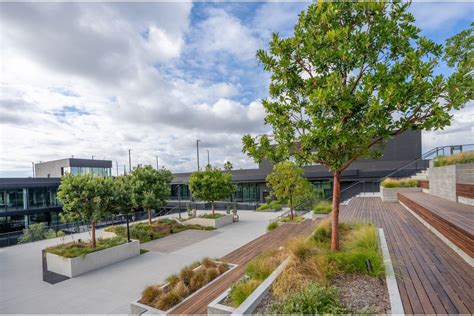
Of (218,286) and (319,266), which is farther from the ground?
(319,266)

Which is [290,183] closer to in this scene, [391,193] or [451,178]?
[391,193]

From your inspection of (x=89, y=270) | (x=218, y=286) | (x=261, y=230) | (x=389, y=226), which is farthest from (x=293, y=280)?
(x=261, y=230)

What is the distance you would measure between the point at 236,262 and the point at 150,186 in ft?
32.9

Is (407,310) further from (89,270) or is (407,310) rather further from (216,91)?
(216,91)

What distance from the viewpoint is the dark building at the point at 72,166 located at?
109 feet

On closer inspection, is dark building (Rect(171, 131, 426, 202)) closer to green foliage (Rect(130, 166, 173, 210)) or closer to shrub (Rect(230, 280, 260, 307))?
green foliage (Rect(130, 166, 173, 210))

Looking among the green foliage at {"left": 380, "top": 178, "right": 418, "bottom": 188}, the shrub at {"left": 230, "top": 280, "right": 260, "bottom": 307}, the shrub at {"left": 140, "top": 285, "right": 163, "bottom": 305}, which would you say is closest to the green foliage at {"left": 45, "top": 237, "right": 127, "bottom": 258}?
the shrub at {"left": 140, "top": 285, "right": 163, "bottom": 305}

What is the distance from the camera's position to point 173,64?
10484 millimetres

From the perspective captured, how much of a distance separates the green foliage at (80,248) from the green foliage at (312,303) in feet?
29.2

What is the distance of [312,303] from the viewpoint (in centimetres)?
323

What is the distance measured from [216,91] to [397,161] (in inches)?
753

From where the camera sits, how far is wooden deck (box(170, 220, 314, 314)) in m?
4.85

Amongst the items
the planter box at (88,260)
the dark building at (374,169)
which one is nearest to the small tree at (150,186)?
the planter box at (88,260)

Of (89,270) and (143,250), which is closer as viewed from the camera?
(89,270)
